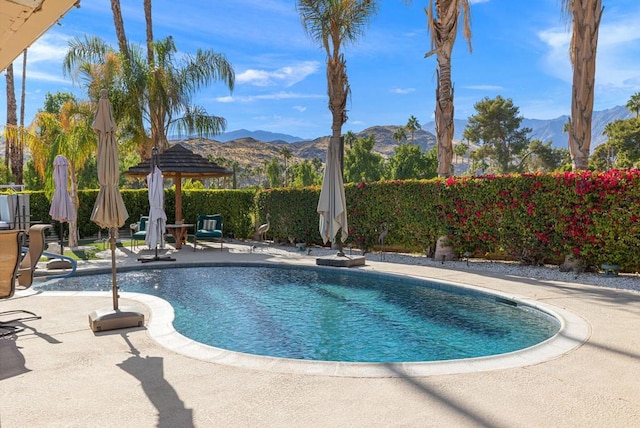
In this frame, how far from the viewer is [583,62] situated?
10.2 metres

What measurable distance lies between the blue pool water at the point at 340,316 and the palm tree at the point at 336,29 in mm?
8100

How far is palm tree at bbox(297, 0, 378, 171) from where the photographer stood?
1628cm

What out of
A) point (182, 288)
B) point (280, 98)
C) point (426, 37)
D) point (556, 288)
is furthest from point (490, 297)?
point (280, 98)

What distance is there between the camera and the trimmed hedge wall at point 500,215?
8.95 meters

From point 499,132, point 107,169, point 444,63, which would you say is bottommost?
point 107,169

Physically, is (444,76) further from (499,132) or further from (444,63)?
(499,132)

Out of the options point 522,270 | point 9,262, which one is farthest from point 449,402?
point 522,270

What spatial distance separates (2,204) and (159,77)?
7.23m

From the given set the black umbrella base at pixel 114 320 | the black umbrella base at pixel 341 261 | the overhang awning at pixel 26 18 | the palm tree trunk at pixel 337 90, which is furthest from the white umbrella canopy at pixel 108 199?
the palm tree trunk at pixel 337 90

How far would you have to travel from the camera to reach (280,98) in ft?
534

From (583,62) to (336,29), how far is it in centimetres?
867

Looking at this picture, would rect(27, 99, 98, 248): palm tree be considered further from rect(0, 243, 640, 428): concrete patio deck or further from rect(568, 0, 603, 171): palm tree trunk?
rect(568, 0, 603, 171): palm tree trunk

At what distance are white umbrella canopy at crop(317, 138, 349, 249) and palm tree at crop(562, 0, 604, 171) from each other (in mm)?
5403

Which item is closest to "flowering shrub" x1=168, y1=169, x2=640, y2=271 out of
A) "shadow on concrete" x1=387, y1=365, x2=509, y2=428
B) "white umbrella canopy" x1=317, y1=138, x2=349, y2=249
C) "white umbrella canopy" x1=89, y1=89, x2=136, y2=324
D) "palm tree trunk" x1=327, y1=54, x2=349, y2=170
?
"white umbrella canopy" x1=317, y1=138, x2=349, y2=249
